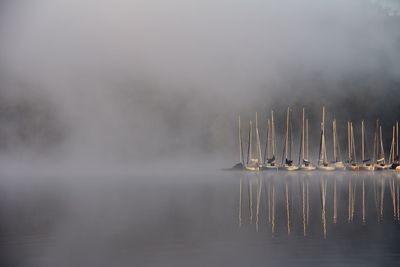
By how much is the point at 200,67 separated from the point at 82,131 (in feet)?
107

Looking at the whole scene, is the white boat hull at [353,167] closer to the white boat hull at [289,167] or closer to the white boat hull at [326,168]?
the white boat hull at [326,168]

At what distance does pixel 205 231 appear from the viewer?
27.6 metres

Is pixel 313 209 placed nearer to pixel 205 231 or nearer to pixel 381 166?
pixel 205 231

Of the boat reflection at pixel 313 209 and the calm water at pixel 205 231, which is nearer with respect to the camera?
the calm water at pixel 205 231

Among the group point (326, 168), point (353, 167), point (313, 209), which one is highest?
point (313, 209)

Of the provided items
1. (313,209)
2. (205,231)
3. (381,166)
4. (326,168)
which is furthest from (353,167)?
(205,231)

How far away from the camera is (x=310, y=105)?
379ft

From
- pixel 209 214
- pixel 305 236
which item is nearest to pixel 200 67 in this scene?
pixel 209 214

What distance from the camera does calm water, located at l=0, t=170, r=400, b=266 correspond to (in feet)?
68.5

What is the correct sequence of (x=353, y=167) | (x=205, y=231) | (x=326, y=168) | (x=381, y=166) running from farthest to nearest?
(x=326, y=168), (x=353, y=167), (x=381, y=166), (x=205, y=231)

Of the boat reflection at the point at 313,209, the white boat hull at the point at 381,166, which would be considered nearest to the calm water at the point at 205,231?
the boat reflection at the point at 313,209

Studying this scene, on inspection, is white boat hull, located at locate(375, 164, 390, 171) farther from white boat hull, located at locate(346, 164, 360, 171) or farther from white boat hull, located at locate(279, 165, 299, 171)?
white boat hull, located at locate(279, 165, 299, 171)

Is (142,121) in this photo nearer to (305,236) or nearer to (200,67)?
(200,67)

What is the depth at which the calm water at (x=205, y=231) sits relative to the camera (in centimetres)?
2089
